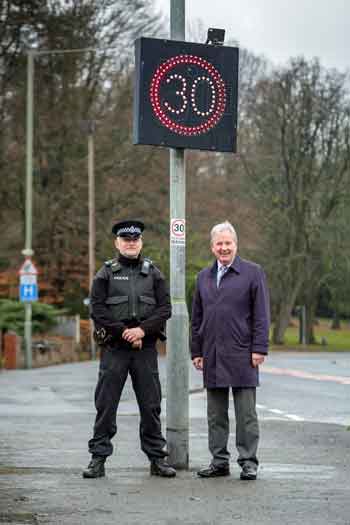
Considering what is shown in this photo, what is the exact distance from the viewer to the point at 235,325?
9.94 meters

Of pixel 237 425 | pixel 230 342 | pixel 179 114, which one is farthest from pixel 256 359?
pixel 179 114

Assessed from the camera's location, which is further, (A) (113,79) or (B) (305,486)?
(A) (113,79)

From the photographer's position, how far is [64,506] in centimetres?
831

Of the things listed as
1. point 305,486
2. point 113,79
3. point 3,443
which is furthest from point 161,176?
point 305,486

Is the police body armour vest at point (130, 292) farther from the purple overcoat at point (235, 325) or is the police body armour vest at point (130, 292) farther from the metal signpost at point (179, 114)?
the metal signpost at point (179, 114)

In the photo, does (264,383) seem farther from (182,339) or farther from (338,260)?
(338,260)

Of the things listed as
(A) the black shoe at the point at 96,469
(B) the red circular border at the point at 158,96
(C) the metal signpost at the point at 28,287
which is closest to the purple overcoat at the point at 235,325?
(A) the black shoe at the point at 96,469

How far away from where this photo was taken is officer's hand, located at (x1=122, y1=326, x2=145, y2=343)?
9.78m

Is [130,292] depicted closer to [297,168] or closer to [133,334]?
[133,334]

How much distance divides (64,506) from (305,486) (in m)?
1.91

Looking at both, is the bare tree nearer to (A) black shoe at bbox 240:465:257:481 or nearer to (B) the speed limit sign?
(B) the speed limit sign

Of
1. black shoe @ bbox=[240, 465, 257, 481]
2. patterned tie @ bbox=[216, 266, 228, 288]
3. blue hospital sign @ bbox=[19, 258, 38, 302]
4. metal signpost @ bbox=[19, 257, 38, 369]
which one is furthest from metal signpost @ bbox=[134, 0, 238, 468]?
blue hospital sign @ bbox=[19, 258, 38, 302]

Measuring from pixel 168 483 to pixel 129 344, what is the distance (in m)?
1.04

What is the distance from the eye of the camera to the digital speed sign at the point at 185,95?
1017cm
